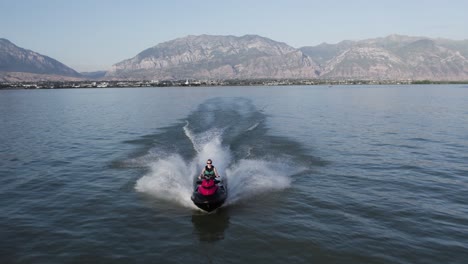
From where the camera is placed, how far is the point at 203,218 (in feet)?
65.6

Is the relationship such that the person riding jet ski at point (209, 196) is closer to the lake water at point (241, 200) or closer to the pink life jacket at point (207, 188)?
the pink life jacket at point (207, 188)

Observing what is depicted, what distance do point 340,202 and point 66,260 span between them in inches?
617

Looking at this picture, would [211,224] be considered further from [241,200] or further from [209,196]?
[241,200]

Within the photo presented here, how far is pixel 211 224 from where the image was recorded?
19141mm

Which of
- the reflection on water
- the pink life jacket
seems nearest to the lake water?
the reflection on water

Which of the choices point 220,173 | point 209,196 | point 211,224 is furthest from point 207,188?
point 220,173

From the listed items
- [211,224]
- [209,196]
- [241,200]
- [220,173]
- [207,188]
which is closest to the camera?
[211,224]

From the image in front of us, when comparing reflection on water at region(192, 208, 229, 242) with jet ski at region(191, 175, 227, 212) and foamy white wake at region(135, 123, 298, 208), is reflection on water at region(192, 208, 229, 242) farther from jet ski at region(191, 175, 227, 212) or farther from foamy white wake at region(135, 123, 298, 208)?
foamy white wake at region(135, 123, 298, 208)

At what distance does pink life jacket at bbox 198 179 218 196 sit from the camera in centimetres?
2084

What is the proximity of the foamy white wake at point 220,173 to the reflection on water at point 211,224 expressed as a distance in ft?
4.99

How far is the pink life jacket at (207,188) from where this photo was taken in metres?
20.8

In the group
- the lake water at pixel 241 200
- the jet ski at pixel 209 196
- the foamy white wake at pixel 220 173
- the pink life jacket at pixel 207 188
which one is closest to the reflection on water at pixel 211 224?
the lake water at pixel 241 200

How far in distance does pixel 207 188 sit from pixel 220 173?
7968mm

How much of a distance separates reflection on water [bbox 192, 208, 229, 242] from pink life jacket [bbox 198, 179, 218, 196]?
1.18m
